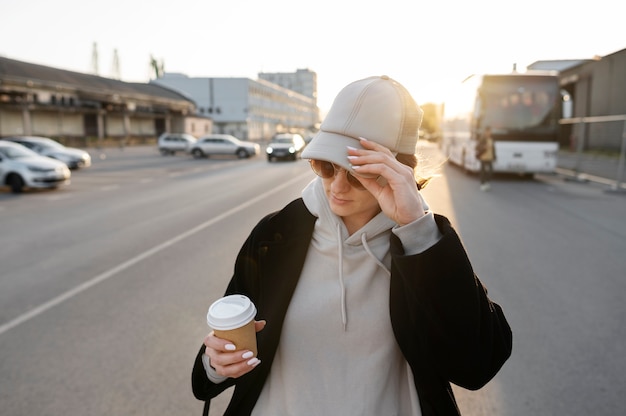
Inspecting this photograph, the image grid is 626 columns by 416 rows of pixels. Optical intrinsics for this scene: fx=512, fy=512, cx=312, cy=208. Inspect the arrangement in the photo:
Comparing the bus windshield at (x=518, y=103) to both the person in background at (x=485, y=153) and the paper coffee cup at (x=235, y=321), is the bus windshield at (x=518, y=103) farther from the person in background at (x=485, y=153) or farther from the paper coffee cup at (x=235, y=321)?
the paper coffee cup at (x=235, y=321)

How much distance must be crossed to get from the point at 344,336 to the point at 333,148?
0.61 metres

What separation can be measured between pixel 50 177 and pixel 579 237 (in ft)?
47.7

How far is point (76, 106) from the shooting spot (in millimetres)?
46719

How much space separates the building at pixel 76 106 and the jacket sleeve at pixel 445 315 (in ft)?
142

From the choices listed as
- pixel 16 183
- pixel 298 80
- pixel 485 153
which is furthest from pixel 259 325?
pixel 298 80

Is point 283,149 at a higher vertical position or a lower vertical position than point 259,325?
lower

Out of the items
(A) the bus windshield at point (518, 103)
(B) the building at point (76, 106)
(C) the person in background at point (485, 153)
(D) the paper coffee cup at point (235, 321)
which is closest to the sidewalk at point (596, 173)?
(A) the bus windshield at point (518, 103)

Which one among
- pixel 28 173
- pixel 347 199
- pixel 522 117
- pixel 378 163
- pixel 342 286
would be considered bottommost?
pixel 28 173

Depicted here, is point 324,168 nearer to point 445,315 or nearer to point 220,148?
point 445,315

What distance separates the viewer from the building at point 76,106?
39531 millimetres

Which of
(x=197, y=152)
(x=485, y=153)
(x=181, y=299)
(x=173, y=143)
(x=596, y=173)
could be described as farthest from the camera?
(x=173, y=143)

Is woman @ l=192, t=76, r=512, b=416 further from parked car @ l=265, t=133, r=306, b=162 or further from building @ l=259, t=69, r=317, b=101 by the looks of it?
building @ l=259, t=69, r=317, b=101

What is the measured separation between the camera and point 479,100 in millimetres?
18031

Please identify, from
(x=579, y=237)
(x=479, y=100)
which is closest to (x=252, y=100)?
(x=479, y=100)
